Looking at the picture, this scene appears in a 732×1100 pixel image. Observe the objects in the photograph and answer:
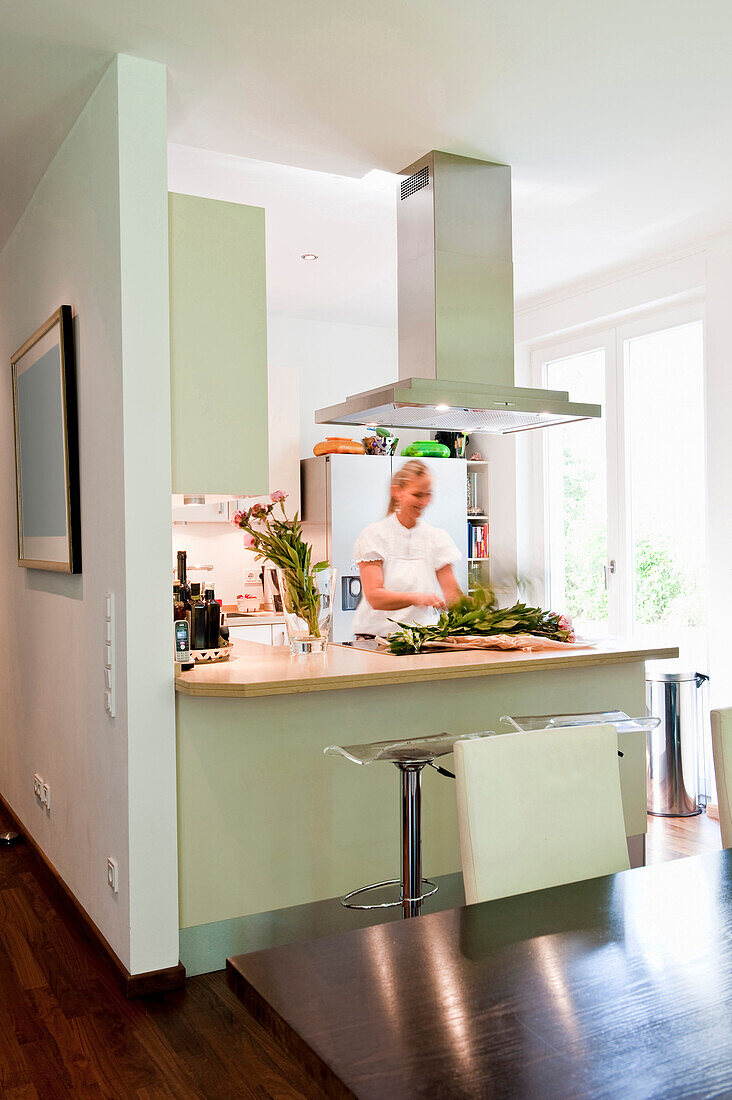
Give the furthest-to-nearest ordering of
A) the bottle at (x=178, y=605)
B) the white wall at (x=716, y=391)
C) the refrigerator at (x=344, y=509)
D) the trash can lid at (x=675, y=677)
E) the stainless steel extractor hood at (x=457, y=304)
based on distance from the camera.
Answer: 1. the refrigerator at (x=344, y=509)
2. the trash can lid at (x=675, y=677)
3. the white wall at (x=716, y=391)
4. the stainless steel extractor hood at (x=457, y=304)
5. the bottle at (x=178, y=605)

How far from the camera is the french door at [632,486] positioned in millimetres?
4762

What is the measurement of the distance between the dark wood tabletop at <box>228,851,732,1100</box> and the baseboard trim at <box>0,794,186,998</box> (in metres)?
1.54

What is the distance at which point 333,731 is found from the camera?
293cm

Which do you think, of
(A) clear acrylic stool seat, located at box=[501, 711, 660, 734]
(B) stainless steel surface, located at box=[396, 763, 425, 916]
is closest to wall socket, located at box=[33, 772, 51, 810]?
(B) stainless steel surface, located at box=[396, 763, 425, 916]

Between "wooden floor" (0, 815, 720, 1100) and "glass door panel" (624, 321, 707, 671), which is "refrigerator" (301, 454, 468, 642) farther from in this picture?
"wooden floor" (0, 815, 720, 1100)

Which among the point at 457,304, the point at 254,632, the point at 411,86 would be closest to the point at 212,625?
the point at 457,304

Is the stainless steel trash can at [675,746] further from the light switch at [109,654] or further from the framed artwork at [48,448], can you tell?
the framed artwork at [48,448]

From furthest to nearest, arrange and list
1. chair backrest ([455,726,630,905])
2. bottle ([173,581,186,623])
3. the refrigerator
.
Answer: the refrigerator → bottle ([173,581,186,623]) → chair backrest ([455,726,630,905])

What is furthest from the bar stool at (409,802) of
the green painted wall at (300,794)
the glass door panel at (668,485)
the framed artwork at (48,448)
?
the glass door panel at (668,485)

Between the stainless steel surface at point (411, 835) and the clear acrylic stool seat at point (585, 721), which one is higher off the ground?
the clear acrylic stool seat at point (585, 721)

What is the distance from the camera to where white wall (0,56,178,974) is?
262 centimetres

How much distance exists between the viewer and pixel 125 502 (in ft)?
8.61

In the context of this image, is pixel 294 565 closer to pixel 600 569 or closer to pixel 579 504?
pixel 600 569

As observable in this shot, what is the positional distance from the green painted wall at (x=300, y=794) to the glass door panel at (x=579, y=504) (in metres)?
2.33
